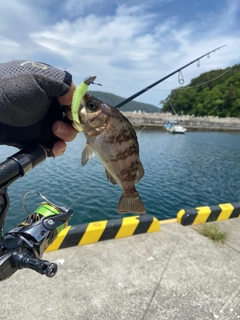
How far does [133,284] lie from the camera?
3564 mm

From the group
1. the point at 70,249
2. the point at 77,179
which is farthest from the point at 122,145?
the point at 77,179

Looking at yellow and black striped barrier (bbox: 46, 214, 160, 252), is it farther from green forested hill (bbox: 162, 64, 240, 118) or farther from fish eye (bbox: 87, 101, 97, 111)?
green forested hill (bbox: 162, 64, 240, 118)

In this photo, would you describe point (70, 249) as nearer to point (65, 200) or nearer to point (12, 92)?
point (12, 92)

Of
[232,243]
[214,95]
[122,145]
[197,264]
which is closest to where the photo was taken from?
[122,145]

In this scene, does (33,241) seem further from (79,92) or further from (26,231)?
(79,92)

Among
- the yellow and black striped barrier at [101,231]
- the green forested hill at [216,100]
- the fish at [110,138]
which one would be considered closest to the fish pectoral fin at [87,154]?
the fish at [110,138]

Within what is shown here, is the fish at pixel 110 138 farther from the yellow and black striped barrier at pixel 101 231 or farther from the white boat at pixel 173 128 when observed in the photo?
the white boat at pixel 173 128

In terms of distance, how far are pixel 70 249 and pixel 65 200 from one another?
6.89 meters

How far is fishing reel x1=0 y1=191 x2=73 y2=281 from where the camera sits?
1.62 metres

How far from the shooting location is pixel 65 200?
1098 cm

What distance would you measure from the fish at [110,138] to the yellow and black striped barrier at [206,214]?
13.4 feet

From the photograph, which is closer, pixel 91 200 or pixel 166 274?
pixel 166 274

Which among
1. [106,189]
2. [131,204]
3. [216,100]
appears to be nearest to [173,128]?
[216,100]

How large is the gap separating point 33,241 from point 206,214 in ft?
15.8
